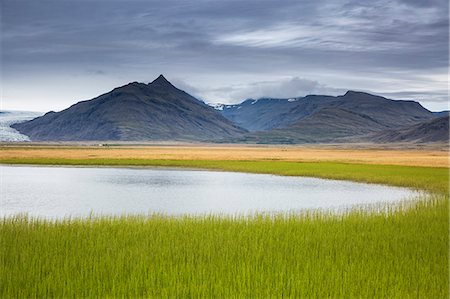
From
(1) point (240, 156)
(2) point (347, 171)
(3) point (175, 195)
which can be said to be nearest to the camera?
(3) point (175, 195)

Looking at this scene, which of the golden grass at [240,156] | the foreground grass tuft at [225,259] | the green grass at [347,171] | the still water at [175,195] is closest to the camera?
the foreground grass tuft at [225,259]

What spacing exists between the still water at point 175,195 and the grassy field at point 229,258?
5.21m

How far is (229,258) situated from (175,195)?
64.3ft

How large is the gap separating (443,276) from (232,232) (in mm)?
6266

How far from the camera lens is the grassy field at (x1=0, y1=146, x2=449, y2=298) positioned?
1130 cm

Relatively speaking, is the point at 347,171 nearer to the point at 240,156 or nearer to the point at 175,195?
the point at 175,195

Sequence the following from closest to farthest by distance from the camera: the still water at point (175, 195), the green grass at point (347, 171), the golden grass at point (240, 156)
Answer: the still water at point (175, 195), the green grass at point (347, 171), the golden grass at point (240, 156)

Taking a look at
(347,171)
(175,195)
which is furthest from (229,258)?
(347,171)

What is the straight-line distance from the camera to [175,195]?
33.2 metres

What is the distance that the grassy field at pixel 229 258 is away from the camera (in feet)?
37.1

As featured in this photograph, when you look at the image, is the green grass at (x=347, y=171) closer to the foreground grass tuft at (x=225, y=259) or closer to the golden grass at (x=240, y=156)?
the golden grass at (x=240, y=156)

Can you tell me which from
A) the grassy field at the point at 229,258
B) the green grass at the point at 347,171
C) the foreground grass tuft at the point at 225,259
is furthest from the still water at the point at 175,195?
the foreground grass tuft at the point at 225,259

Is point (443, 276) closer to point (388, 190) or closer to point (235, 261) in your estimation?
point (235, 261)

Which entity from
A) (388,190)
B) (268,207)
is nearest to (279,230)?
(268,207)
